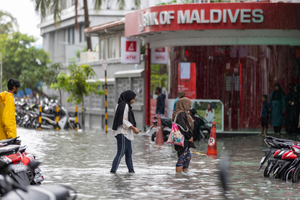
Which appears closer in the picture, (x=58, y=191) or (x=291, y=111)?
(x=58, y=191)

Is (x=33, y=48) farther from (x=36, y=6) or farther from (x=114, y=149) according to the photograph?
(x=114, y=149)

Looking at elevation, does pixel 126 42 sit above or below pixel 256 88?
above

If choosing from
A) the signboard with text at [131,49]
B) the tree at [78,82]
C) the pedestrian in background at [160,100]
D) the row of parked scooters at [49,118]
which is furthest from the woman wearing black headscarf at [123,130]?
the tree at [78,82]

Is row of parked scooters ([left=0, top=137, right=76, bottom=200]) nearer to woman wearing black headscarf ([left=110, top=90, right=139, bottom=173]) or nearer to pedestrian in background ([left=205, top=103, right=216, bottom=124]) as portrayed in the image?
woman wearing black headscarf ([left=110, top=90, right=139, bottom=173])

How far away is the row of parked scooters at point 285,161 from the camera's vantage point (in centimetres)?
998

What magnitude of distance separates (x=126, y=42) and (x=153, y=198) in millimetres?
17053

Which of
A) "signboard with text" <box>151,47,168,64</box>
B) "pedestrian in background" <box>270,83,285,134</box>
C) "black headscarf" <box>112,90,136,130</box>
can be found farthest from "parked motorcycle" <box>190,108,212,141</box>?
"black headscarf" <box>112,90,136,130</box>

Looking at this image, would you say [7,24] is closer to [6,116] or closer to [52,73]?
[52,73]

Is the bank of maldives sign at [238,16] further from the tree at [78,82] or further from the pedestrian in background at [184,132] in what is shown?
the tree at [78,82]

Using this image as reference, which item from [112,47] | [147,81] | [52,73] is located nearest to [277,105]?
[147,81]

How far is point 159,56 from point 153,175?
13.1 metres

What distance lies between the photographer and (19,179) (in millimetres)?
7426

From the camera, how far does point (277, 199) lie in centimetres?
841

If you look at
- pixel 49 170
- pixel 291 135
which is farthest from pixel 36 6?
pixel 49 170
